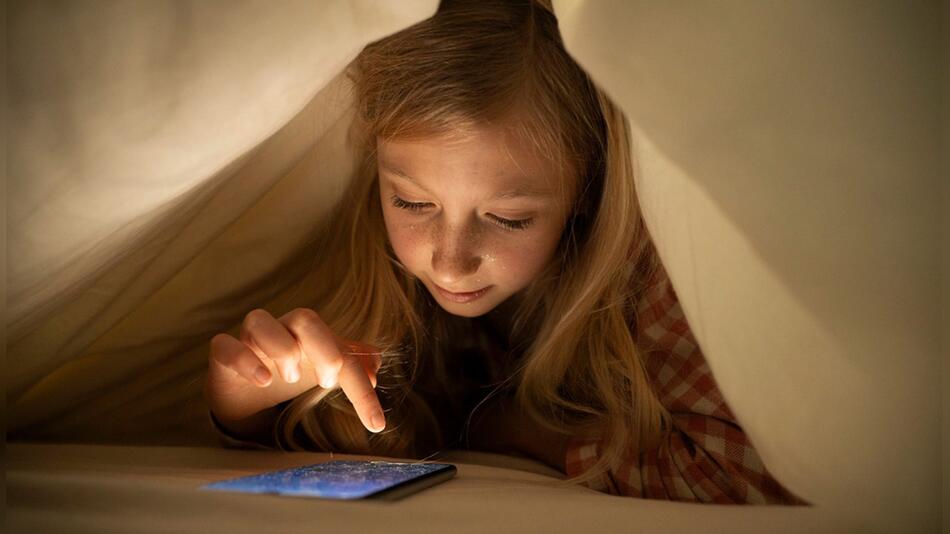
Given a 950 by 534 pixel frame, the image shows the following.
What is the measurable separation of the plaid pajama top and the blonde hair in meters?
0.02

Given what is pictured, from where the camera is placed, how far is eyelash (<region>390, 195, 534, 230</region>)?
0.82m

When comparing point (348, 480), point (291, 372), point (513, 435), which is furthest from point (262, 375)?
point (513, 435)

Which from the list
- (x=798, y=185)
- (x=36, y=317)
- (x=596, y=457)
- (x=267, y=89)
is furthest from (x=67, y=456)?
(x=798, y=185)

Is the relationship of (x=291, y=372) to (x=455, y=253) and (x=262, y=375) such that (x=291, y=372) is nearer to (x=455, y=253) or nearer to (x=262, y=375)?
(x=262, y=375)

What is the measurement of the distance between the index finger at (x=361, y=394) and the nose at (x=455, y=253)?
15 centimetres

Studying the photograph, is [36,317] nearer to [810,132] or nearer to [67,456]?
[67,456]

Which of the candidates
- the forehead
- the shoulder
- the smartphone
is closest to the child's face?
the forehead

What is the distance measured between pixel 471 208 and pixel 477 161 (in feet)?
0.17

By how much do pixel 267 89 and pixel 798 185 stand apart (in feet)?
1.28

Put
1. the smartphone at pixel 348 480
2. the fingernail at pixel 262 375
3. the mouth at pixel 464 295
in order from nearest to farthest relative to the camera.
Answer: the smartphone at pixel 348 480 < the fingernail at pixel 262 375 < the mouth at pixel 464 295

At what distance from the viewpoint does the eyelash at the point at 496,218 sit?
825 millimetres

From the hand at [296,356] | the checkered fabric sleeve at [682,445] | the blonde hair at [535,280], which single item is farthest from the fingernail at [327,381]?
the checkered fabric sleeve at [682,445]

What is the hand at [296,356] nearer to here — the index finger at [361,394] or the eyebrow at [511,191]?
the index finger at [361,394]

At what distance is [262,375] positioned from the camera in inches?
27.2
